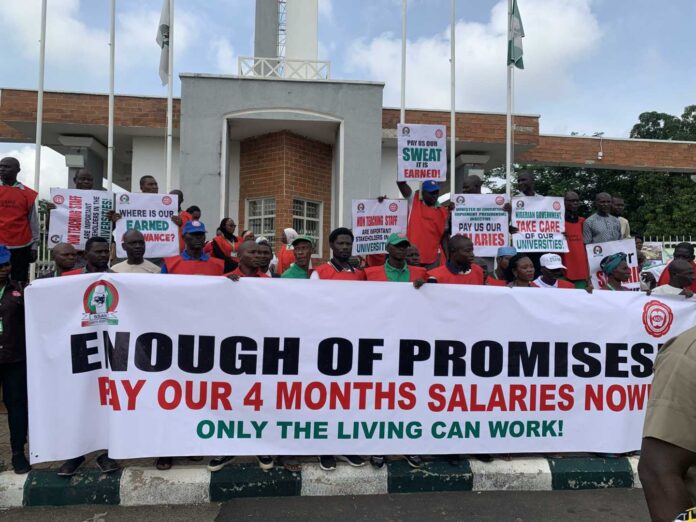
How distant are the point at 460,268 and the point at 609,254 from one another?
2.29 m

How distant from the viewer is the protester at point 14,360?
371 centimetres

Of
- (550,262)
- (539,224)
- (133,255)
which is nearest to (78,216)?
(133,255)

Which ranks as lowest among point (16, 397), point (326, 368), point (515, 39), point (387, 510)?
point (387, 510)

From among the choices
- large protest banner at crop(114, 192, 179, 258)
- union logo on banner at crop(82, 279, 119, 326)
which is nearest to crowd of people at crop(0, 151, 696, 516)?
large protest banner at crop(114, 192, 179, 258)

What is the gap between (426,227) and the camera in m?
Result: 5.90

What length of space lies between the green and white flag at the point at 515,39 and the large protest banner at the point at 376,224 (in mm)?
4868

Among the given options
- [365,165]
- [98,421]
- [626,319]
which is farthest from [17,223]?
[365,165]

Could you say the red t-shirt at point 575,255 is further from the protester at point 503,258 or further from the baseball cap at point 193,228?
the baseball cap at point 193,228

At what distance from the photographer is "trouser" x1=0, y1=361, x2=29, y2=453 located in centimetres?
376

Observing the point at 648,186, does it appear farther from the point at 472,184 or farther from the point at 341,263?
the point at 341,263

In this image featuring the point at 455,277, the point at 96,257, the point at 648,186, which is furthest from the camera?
the point at 648,186

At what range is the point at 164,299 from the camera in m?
3.89

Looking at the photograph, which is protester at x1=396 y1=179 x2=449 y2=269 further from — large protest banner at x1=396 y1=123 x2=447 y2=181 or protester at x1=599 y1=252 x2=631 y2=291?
protester at x1=599 y1=252 x2=631 y2=291

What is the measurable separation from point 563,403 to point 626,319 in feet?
2.81
